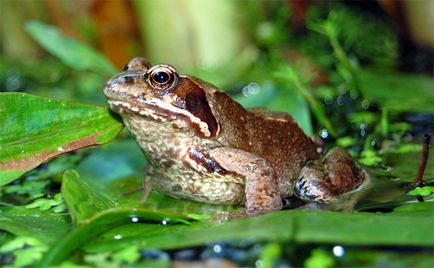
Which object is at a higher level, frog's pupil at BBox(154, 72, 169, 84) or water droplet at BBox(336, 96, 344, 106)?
water droplet at BBox(336, 96, 344, 106)

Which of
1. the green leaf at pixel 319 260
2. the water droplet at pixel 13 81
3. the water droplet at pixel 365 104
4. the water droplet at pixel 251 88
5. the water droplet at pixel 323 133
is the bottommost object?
the green leaf at pixel 319 260

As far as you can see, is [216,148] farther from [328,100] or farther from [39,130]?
[328,100]

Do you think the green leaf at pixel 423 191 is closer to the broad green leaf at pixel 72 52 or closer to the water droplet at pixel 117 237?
the water droplet at pixel 117 237

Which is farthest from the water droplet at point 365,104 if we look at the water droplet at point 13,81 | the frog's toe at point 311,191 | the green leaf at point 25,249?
the water droplet at point 13,81

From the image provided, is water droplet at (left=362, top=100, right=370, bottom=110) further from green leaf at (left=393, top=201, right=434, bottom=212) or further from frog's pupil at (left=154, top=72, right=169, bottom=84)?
frog's pupil at (left=154, top=72, right=169, bottom=84)

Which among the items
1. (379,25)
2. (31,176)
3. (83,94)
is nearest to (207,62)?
(83,94)

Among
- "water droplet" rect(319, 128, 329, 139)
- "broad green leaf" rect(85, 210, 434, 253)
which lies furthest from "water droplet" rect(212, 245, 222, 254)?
"water droplet" rect(319, 128, 329, 139)
